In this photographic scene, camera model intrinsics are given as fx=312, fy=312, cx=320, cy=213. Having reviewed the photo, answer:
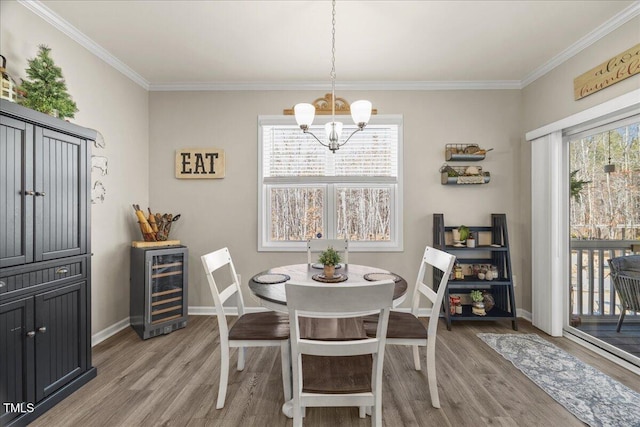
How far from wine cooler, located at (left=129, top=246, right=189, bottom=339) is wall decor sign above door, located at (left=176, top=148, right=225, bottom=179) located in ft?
3.10

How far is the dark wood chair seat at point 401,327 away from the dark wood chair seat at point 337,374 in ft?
1.17

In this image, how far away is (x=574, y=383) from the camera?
224 centimetres

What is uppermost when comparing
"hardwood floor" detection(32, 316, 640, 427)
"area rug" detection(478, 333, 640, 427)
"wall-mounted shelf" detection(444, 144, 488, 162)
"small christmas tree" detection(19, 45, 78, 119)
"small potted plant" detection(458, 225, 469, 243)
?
"small christmas tree" detection(19, 45, 78, 119)

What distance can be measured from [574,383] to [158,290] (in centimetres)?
359

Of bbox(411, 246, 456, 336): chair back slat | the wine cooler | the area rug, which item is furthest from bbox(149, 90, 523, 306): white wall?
bbox(411, 246, 456, 336): chair back slat

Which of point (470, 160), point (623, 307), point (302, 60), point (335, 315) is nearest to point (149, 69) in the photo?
point (302, 60)

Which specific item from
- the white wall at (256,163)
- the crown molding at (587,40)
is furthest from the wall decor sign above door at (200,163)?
the crown molding at (587,40)

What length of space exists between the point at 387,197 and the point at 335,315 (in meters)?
2.53

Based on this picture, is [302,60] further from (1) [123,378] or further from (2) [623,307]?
(2) [623,307]

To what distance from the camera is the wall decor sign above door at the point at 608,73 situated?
2.39m

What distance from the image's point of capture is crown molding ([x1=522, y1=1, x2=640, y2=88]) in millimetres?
2408

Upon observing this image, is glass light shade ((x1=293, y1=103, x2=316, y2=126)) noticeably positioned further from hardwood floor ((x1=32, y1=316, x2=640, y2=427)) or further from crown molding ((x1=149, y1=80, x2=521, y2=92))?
hardwood floor ((x1=32, y1=316, x2=640, y2=427))

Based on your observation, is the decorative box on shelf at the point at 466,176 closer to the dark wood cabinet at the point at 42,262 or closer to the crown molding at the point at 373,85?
the crown molding at the point at 373,85

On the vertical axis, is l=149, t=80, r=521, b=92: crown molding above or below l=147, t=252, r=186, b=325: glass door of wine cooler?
above
